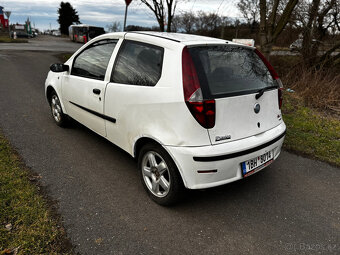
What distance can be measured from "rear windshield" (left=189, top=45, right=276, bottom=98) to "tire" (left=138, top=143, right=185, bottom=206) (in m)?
0.74

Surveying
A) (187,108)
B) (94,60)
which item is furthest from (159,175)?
(94,60)

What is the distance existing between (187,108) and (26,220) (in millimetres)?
1753

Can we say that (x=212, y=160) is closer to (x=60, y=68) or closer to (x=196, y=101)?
(x=196, y=101)

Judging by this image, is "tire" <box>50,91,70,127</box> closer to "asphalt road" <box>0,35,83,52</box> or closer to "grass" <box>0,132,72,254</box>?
"grass" <box>0,132,72,254</box>

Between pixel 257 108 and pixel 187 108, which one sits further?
pixel 257 108

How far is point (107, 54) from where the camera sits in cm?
327

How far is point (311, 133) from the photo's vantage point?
4.86m

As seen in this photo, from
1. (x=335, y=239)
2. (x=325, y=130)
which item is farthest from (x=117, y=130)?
(x=325, y=130)

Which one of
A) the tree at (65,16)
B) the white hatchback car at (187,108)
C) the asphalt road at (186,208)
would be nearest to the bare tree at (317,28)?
the asphalt road at (186,208)

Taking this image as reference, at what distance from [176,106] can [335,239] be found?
1853 millimetres

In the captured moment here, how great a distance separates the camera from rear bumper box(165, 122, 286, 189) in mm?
2266

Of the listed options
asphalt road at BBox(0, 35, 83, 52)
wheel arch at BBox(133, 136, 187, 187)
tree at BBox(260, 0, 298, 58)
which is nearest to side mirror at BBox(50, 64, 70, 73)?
wheel arch at BBox(133, 136, 187, 187)

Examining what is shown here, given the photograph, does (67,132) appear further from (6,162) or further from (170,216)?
(170,216)

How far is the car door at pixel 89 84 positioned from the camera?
10.7 ft
